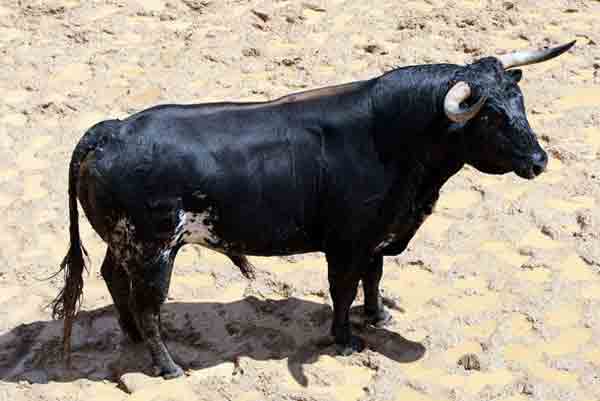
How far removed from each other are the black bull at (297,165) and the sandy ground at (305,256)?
60 cm

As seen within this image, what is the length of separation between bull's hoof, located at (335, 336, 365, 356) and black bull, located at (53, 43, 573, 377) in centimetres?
44

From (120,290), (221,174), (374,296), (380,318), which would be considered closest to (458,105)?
(221,174)

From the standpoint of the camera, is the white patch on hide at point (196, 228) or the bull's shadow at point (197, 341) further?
the bull's shadow at point (197, 341)

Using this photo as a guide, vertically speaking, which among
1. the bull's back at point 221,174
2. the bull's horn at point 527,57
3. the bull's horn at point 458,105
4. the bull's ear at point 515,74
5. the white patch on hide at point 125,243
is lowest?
the white patch on hide at point 125,243

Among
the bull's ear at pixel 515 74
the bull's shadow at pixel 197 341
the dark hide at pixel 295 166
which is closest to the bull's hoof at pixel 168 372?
the bull's shadow at pixel 197 341

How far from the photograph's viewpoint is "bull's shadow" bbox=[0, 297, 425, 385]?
18.2 ft

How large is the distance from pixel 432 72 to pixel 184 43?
4374mm

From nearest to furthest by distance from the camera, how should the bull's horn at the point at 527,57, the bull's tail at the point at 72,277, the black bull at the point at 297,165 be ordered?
the black bull at the point at 297,165 → the bull's horn at the point at 527,57 → the bull's tail at the point at 72,277

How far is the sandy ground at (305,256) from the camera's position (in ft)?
17.7

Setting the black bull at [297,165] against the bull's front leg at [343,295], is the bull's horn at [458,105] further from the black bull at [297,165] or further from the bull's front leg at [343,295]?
the bull's front leg at [343,295]

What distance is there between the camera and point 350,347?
18.2 ft

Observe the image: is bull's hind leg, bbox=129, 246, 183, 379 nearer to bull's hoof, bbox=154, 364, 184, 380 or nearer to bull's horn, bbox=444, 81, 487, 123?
bull's hoof, bbox=154, 364, 184, 380

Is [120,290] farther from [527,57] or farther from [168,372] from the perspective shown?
[527,57]

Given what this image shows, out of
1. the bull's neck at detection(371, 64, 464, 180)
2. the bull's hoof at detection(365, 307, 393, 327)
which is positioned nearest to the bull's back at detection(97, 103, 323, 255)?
the bull's neck at detection(371, 64, 464, 180)
